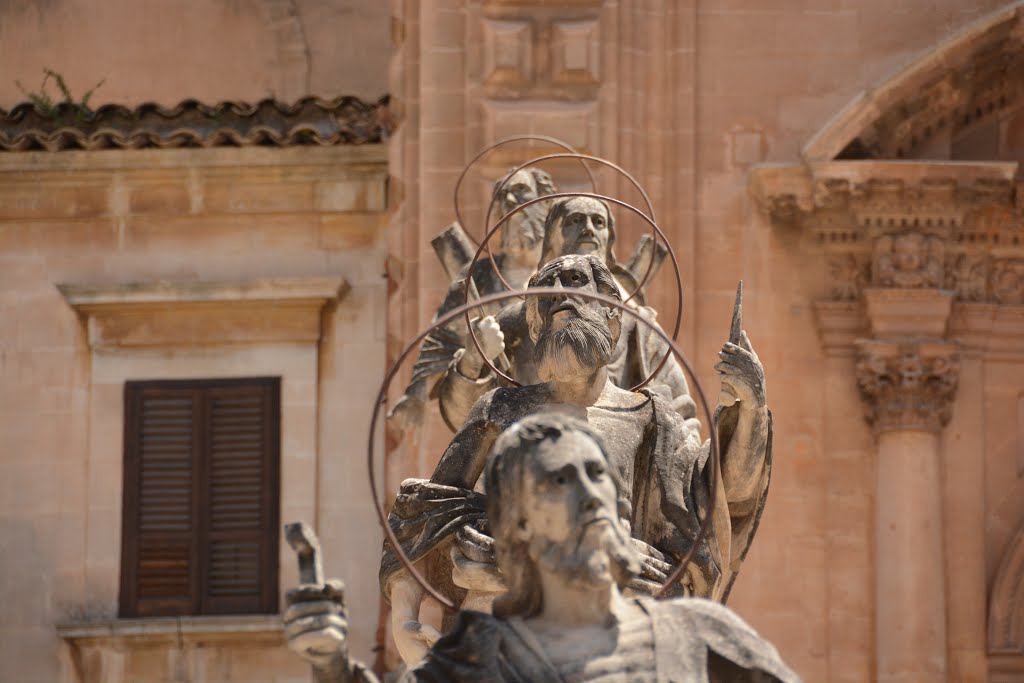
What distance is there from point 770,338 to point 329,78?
477cm

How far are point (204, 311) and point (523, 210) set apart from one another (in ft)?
21.8

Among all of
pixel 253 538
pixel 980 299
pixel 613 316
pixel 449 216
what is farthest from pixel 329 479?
pixel 613 316

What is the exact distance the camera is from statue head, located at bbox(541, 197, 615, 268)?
14062 mm

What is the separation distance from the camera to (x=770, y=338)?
2042cm

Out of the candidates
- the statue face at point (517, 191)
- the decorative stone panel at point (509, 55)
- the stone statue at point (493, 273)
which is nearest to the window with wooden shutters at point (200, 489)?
the decorative stone panel at point (509, 55)

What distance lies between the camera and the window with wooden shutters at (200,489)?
22.0m

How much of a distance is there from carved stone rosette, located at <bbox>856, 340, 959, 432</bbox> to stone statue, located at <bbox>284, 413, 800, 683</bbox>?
11.8 m

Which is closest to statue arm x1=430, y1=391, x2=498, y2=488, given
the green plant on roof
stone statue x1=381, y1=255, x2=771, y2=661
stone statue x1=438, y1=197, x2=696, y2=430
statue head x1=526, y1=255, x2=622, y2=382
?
stone statue x1=381, y1=255, x2=771, y2=661

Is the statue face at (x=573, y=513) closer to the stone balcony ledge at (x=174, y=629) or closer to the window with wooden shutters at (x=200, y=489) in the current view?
the stone balcony ledge at (x=174, y=629)

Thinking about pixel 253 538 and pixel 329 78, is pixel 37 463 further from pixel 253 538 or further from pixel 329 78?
pixel 329 78

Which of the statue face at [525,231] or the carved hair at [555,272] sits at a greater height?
the statue face at [525,231]

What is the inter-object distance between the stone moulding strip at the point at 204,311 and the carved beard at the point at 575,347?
10650mm

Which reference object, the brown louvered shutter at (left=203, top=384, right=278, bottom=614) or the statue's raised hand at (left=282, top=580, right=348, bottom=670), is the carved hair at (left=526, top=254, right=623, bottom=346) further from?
the brown louvered shutter at (left=203, top=384, right=278, bottom=614)

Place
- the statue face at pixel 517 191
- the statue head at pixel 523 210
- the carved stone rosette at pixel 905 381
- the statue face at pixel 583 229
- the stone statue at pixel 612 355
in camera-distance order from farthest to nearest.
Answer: the carved stone rosette at pixel 905 381
the statue face at pixel 517 191
the statue head at pixel 523 210
the statue face at pixel 583 229
the stone statue at pixel 612 355
